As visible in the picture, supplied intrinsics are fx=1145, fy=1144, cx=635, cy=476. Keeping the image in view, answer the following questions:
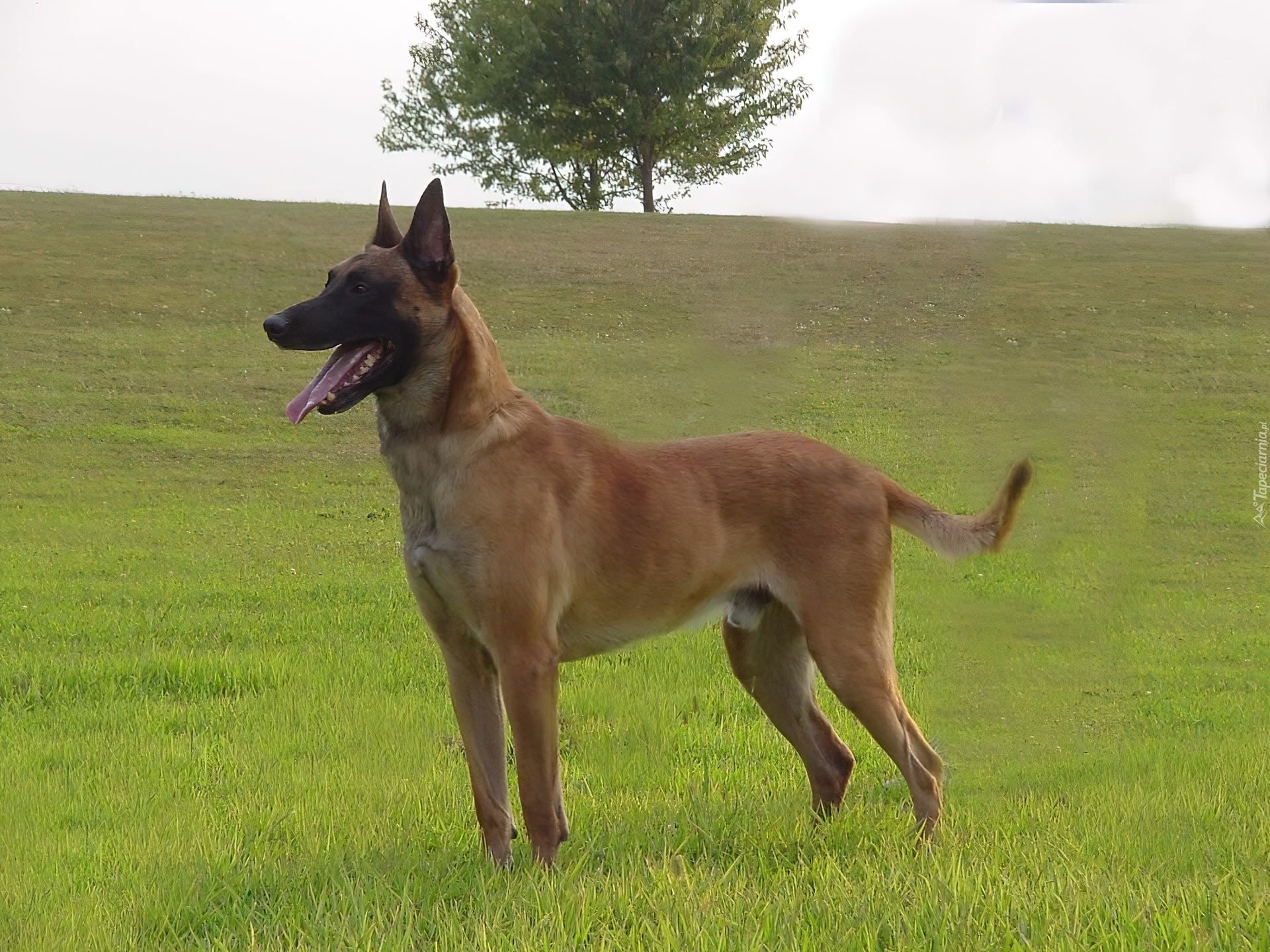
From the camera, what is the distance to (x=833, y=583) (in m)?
5.11

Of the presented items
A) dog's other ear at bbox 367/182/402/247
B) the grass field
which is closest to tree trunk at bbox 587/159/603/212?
the grass field

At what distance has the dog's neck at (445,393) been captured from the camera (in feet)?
15.4

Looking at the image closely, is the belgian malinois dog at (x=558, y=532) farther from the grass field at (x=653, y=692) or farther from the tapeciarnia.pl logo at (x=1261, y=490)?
the tapeciarnia.pl logo at (x=1261, y=490)

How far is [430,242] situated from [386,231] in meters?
0.43

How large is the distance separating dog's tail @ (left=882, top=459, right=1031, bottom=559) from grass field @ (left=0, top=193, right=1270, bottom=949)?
1019mm

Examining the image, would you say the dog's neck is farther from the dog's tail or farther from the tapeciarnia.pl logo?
the tapeciarnia.pl logo

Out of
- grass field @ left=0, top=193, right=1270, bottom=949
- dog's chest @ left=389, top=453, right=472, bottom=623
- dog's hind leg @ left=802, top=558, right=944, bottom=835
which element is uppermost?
dog's chest @ left=389, top=453, right=472, bottom=623

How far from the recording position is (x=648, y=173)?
47406 mm

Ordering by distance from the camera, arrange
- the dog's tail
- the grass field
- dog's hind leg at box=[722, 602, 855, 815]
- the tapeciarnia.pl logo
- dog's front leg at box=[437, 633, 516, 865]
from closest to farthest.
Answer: the grass field < dog's front leg at box=[437, 633, 516, 865] < the dog's tail < dog's hind leg at box=[722, 602, 855, 815] < the tapeciarnia.pl logo

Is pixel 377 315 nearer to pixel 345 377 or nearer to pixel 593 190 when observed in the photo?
pixel 345 377

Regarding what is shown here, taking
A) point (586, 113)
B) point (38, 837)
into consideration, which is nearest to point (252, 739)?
point (38, 837)

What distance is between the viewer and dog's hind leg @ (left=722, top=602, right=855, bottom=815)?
557 centimetres

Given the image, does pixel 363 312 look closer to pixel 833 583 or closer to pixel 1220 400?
pixel 833 583

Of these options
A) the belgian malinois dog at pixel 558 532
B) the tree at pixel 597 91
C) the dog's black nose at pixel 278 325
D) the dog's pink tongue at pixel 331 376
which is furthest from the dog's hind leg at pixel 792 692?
the tree at pixel 597 91
